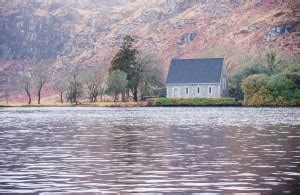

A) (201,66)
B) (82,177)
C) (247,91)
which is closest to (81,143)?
(82,177)

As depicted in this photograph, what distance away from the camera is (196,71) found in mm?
150500

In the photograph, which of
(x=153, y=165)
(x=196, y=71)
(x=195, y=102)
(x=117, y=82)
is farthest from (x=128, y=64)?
(x=153, y=165)

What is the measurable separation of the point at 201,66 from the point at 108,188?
133m

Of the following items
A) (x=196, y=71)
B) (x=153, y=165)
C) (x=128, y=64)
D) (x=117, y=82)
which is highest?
(x=128, y=64)

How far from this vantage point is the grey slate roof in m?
148

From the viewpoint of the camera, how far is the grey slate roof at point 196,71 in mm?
148000

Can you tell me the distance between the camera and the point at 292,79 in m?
118

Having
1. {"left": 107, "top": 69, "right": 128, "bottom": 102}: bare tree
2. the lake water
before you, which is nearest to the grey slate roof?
{"left": 107, "top": 69, "right": 128, "bottom": 102}: bare tree

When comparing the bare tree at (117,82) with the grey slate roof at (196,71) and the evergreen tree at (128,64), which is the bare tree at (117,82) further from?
the grey slate roof at (196,71)

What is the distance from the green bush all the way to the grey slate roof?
1860 centimetres

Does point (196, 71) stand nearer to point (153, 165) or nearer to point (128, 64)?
point (128, 64)

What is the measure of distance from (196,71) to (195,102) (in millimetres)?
22960

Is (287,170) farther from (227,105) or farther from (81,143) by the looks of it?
(227,105)

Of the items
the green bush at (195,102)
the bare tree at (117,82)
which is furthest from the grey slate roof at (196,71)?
the green bush at (195,102)
